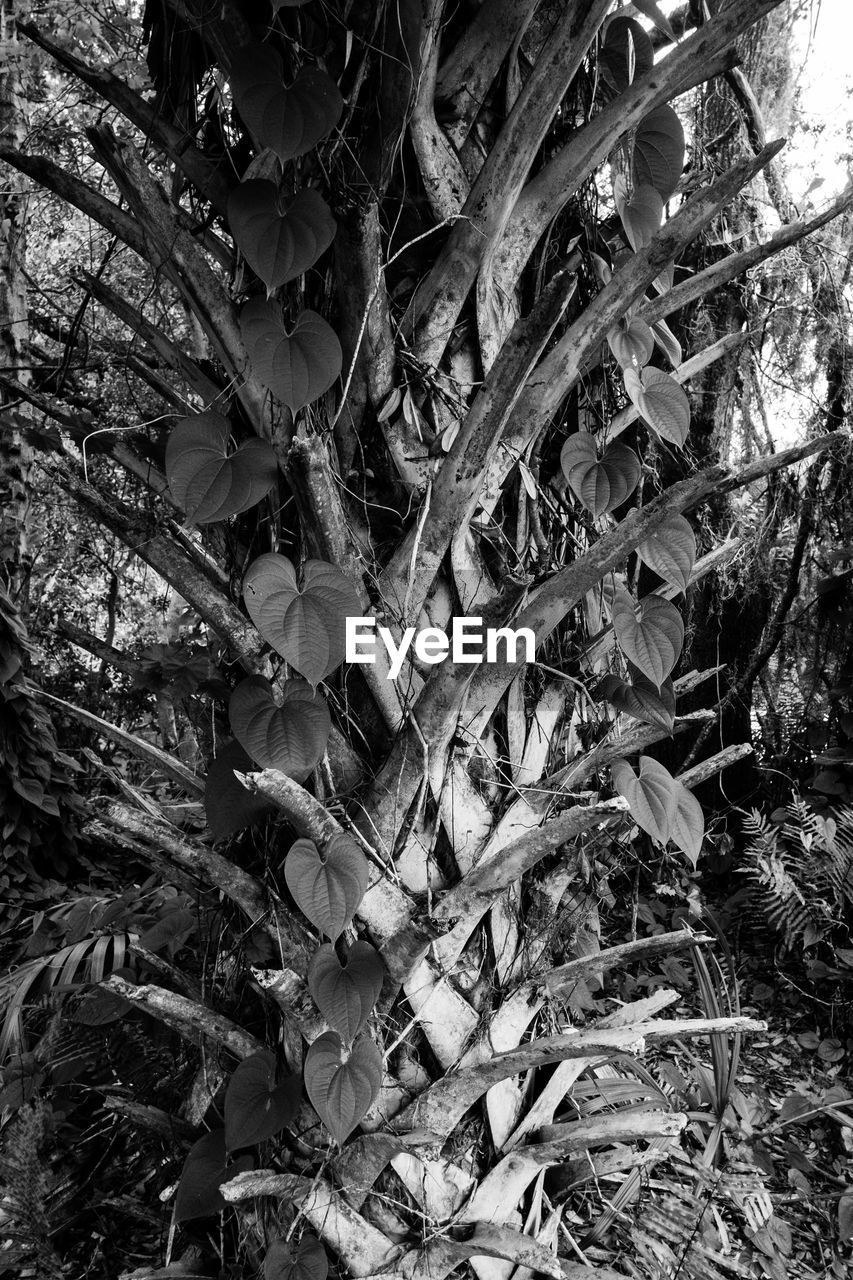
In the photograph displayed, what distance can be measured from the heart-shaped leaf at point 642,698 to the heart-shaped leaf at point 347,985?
0.45 m

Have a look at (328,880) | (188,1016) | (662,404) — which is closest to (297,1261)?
(188,1016)

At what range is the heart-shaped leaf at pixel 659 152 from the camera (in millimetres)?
1113

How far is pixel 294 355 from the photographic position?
969 millimetres

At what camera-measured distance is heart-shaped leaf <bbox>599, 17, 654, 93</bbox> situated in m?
1.14

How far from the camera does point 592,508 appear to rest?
3.67 ft

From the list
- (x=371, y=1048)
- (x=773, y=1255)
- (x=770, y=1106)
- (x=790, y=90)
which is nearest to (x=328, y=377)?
(x=371, y=1048)

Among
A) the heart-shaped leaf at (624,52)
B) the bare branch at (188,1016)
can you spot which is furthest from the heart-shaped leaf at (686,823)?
the heart-shaped leaf at (624,52)

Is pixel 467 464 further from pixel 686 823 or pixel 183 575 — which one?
pixel 686 823

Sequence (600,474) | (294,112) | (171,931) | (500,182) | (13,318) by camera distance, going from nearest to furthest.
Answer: (294,112)
(500,182)
(600,474)
(171,931)
(13,318)

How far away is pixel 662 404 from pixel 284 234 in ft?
1.65

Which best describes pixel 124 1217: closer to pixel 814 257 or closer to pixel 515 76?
pixel 515 76

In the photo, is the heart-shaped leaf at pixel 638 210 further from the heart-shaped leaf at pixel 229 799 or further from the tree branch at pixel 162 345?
the heart-shaped leaf at pixel 229 799

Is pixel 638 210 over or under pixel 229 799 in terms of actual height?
over

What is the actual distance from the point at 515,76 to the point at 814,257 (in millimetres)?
3111
